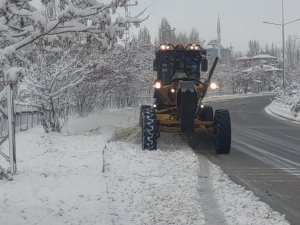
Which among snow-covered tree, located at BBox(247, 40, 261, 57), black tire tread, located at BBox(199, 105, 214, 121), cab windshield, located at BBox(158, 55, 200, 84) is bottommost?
black tire tread, located at BBox(199, 105, 214, 121)

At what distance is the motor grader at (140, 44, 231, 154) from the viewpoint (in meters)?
14.0

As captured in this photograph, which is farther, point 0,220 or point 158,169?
point 158,169

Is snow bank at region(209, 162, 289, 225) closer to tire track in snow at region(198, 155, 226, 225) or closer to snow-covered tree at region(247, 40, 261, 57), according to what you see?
tire track in snow at region(198, 155, 226, 225)

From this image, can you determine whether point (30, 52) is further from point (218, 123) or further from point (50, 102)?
point (50, 102)

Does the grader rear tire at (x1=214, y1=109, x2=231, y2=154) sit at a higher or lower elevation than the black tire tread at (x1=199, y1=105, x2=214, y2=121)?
lower

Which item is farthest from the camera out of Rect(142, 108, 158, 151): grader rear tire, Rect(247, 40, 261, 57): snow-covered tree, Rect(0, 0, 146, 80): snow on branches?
Rect(247, 40, 261, 57): snow-covered tree

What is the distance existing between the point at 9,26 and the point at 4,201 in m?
2.57

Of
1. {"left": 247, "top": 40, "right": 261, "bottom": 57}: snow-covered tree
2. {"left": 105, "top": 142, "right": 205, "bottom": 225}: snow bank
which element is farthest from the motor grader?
{"left": 247, "top": 40, "right": 261, "bottom": 57}: snow-covered tree

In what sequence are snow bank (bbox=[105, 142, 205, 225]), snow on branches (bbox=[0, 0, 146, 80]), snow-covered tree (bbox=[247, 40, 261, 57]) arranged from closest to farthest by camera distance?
snow on branches (bbox=[0, 0, 146, 80]) < snow bank (bbox=[105, 142, 205, 225]) < snow-covered tree (bbox=[247, 40, 261, 57])

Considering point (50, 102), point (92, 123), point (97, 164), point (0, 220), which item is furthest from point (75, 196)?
point (92, 123)

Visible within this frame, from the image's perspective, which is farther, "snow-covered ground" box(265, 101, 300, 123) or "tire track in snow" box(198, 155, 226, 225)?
"snow-covered ground" box(265, 101, 300, 123)

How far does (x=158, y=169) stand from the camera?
11141 mm

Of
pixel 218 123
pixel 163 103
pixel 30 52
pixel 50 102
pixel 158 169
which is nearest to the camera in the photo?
pixel 30 52

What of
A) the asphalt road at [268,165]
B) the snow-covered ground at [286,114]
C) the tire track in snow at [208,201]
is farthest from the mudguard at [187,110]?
the snow-covered ground at [286,114]
